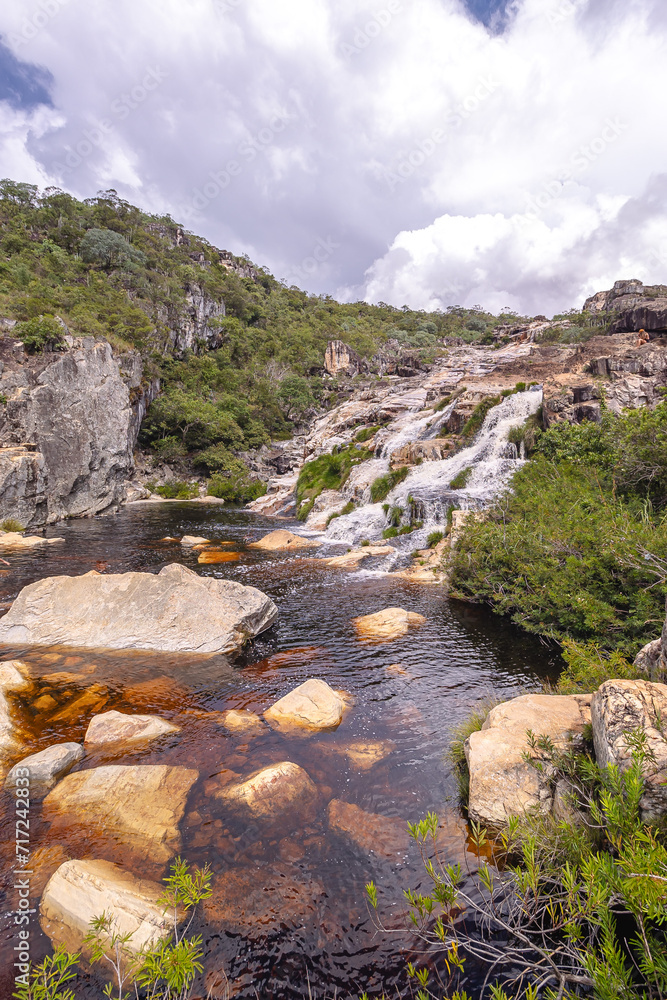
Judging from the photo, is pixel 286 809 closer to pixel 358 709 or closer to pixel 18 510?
pixel 358 709

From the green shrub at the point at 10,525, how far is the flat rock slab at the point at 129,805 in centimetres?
2527

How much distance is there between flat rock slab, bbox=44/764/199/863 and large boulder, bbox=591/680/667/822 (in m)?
4.83

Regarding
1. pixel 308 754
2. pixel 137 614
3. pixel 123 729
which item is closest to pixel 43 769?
pixel 123 729

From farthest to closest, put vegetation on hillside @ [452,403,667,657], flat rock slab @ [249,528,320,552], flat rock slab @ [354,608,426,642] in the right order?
flat rock slab @ [249,528,320,552], flat rock slab @ [354,608,426,642], vegetation on hillside @ [452,403,667,657]

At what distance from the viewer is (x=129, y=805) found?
5.30 metres

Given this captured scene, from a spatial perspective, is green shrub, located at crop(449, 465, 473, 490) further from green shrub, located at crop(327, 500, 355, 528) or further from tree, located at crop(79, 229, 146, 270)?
tree, located at crop(79, 229, 146, 270)

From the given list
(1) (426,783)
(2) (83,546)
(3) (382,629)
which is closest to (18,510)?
(2) (83,546)

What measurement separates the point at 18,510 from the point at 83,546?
27.1 ft

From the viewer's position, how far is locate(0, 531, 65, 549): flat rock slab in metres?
21.3

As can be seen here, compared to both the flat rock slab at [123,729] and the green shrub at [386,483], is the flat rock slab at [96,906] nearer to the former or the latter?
the flat rock slab at [123,729]

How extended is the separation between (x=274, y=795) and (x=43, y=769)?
3.21 m

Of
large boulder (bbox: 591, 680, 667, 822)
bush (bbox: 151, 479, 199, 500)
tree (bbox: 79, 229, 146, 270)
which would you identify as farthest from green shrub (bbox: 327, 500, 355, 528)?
tree (bbox: 79, 229, 146, 270)

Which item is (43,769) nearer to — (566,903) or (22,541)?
(566,903)

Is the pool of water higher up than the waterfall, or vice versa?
the waterfall
